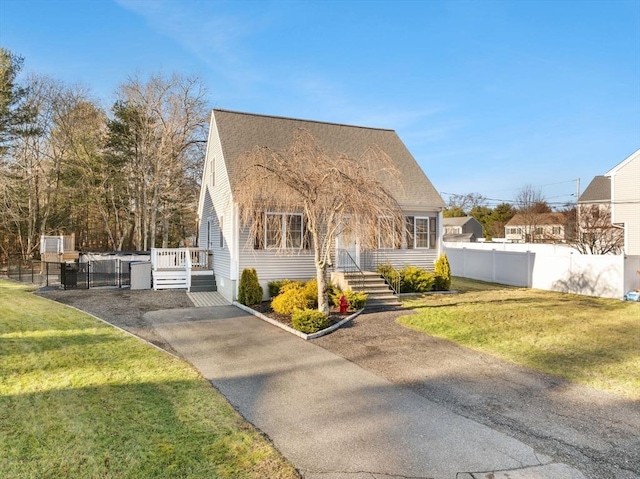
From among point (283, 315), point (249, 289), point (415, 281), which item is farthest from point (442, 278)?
point (249, 289)

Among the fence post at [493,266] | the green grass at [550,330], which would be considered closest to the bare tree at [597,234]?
the fence post at [493,266]

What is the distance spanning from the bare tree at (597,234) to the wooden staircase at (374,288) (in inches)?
619

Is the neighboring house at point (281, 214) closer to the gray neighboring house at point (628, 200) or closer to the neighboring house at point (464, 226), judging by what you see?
Result: the gray neighboring house at point (628, 200)

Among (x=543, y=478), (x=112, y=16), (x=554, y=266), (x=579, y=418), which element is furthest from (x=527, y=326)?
(x=112, y=16)

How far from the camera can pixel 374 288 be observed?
13211 mm

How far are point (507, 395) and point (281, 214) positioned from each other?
30.5ft

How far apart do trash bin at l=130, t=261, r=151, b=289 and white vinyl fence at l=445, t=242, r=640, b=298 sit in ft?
52.7

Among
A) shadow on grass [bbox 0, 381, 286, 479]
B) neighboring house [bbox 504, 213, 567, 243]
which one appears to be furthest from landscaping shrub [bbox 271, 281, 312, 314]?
neighboring house [bbox 504, 213, 567, 243]

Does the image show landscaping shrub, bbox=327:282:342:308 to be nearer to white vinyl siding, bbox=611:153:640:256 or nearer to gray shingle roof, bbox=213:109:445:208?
gray shingle roof, bbox=213:109:445:208

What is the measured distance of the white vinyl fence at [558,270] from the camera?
46.1ft

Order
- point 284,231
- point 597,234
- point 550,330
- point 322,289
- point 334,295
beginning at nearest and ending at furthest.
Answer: point 550,330, point 322,289, point 334,295, point 284,231, point 597,234

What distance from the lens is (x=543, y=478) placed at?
11.3 feet

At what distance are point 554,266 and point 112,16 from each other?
1966cm

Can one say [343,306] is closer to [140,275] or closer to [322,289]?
[322,289]
